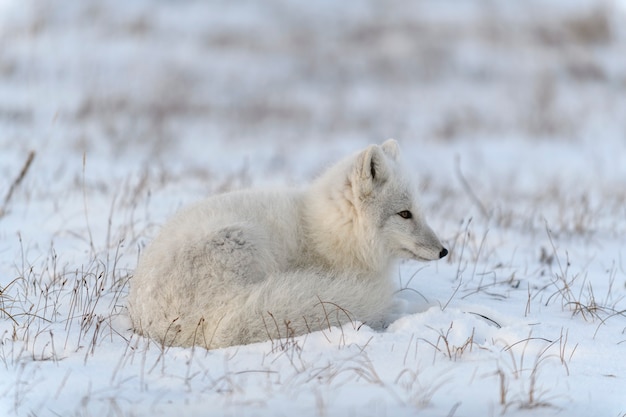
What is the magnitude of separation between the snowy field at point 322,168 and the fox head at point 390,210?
13.8 inches

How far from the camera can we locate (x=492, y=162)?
12117 mm

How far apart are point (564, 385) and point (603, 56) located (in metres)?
16.6

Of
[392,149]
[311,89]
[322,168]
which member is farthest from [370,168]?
[311,89]

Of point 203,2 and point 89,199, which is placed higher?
point 203,2

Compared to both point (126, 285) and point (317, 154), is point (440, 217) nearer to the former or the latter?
point (126, 285)

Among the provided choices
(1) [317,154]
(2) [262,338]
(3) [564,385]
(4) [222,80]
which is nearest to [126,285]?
(2) [262,338]

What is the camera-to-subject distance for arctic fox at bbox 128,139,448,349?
3.31m

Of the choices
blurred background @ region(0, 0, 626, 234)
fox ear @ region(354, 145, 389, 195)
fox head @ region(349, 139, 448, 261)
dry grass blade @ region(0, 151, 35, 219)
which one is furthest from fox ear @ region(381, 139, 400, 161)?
dry grass blade @ region(0, 151, 35, 219)

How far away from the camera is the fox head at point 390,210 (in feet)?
13.1

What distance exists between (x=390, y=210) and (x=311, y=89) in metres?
12.4

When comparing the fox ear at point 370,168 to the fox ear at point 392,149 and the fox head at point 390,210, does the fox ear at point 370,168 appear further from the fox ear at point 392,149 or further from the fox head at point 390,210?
the fox ear at point 392,149

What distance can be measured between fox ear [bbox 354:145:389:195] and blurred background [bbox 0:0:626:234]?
315 cm

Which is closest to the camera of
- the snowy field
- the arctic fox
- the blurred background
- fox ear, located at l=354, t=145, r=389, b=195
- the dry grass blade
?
the snowy field

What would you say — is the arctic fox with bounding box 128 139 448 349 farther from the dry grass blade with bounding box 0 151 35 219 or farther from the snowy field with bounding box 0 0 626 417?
the dry grass blade with bounding box 0 151 35 219
